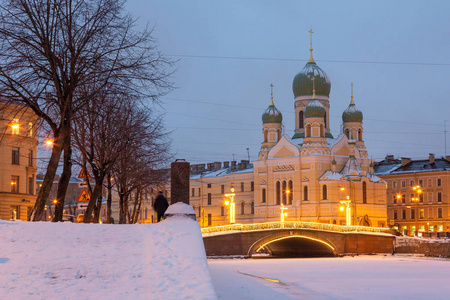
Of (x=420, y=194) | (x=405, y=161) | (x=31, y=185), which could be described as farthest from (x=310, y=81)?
(x=31, y=185)

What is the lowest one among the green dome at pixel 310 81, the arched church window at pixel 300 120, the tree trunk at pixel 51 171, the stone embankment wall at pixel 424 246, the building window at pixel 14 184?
the stone embankment wall at pixel 424 246

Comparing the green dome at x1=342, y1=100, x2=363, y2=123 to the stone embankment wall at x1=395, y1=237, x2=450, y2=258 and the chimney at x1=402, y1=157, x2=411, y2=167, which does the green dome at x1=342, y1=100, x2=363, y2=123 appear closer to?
the chimney at x1=402, y1=157, x2=411, y2=167

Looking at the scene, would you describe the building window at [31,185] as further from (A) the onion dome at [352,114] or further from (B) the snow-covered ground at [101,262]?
(A) the onion dome at [352,114]

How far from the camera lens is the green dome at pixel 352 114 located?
332 ft

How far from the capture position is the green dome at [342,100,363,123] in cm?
10131

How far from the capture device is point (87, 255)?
1485cm

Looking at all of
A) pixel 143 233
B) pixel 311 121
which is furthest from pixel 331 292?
pixel 311 121

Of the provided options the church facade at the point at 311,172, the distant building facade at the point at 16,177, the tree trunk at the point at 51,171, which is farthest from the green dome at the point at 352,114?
the tree trunk at the point at 51,171

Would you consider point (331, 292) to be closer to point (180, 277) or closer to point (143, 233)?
point (143, 233)

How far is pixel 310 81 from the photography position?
321 ft

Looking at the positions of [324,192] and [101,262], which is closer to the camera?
[101,262]

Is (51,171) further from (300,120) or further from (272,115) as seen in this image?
(272,115)

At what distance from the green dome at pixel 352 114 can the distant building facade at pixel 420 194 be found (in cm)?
1200

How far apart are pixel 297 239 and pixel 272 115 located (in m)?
31.5
